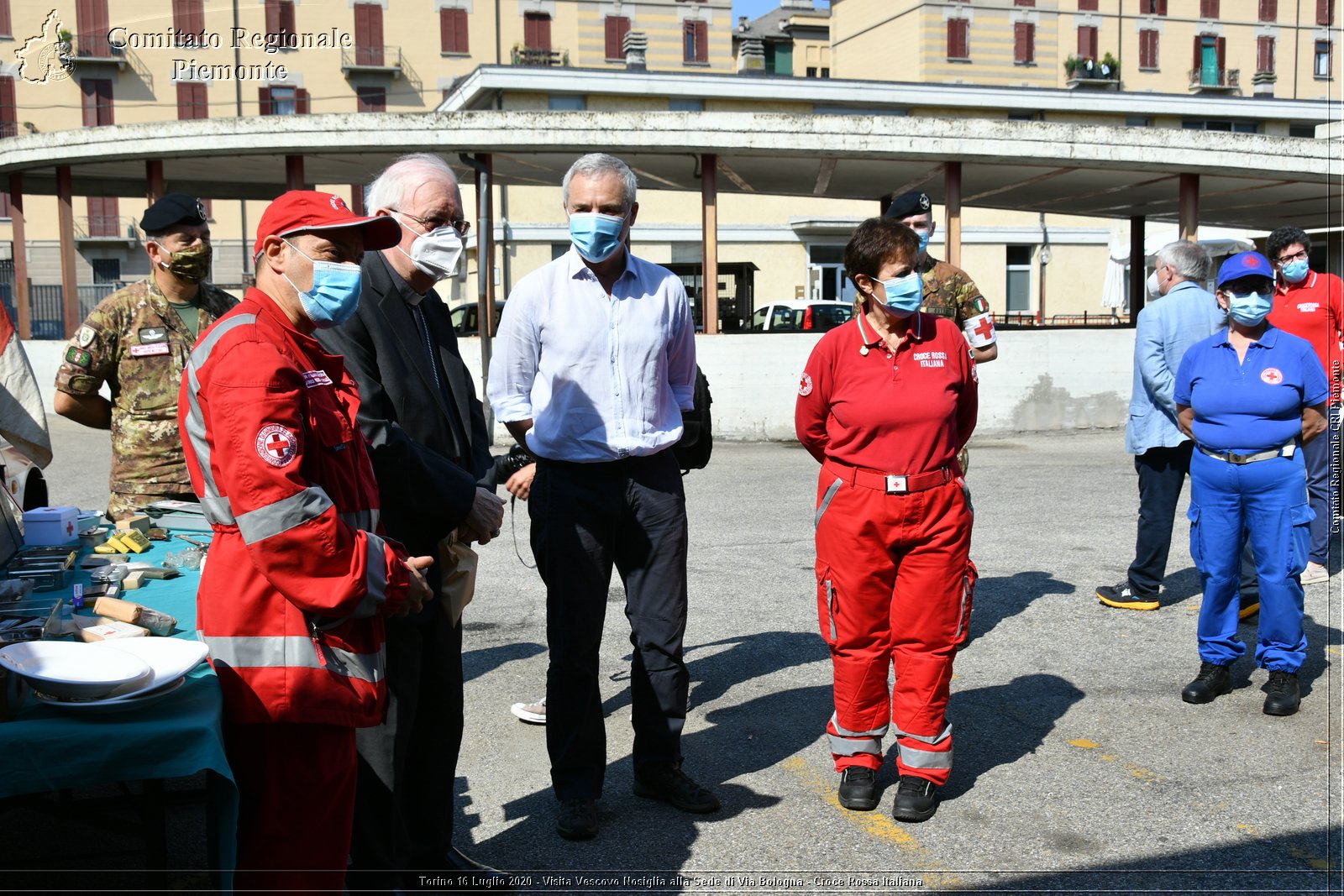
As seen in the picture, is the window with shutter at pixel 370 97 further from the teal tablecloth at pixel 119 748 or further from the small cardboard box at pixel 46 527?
the teal tablecloth at pixel 119 748

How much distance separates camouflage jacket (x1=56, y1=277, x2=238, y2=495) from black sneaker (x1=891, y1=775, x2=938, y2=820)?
3.16 meters

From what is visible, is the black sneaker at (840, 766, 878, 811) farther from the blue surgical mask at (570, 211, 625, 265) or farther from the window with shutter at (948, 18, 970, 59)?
the window with shutter at (948, 18, 970, 59)

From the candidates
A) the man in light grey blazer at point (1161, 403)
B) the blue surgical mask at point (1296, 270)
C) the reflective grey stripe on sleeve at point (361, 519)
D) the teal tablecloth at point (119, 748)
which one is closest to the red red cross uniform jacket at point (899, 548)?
the reflective grey stripe on sleeve at point (361, 519)

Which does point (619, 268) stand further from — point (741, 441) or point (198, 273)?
point (741, 441)

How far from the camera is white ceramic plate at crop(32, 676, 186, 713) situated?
7.97 feet

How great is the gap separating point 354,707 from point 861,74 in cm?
5569

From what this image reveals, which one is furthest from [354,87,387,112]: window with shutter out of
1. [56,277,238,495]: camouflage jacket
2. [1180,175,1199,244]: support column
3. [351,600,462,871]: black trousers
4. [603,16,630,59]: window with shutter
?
[351,600,462,871]: black trousers

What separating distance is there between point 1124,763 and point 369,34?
152 ft

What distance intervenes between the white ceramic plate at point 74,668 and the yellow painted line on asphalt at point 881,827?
2.37 metres

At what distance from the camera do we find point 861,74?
54281 millimetres

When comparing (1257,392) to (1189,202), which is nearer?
(1257,392)

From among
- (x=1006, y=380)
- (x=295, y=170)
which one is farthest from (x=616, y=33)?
(x=1006, y=380)

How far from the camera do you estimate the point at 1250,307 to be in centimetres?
515

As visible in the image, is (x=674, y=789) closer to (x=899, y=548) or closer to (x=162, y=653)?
(x=899, y=548)
